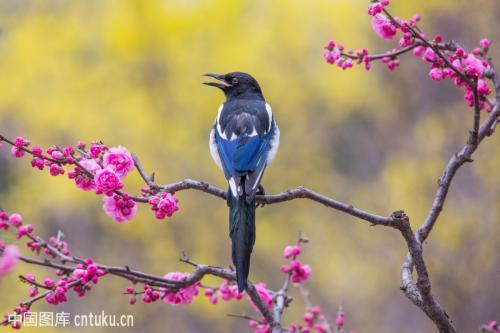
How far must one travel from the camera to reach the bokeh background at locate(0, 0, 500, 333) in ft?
25.5

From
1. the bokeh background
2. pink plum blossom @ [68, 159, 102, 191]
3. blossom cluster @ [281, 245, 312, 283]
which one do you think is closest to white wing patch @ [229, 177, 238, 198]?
blossom cluster @ [281, 245, 312, 283]

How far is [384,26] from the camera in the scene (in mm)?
2604

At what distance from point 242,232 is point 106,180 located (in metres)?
0.63

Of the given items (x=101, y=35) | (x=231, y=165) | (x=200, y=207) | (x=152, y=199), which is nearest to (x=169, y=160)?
(x=200, y=207)

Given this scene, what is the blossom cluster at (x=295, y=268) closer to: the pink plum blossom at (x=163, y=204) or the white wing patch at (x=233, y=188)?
the white wing patch at (x=233, y=188)

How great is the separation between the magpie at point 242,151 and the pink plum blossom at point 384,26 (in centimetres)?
76

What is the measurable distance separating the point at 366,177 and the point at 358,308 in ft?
5.41

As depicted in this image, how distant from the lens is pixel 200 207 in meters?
8.53

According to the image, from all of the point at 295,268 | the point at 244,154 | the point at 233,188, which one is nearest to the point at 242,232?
the point at 233,188

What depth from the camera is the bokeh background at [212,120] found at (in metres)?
7.77

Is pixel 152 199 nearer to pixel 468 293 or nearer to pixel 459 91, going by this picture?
pixel 468 293

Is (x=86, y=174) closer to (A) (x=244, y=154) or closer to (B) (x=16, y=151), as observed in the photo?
(B) (x=16, y=151)

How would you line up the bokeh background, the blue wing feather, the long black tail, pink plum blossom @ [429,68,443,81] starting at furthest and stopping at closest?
the bokeh background, the blue wing feather, pink plum blossom @ [429,68,443,81], the long black tail

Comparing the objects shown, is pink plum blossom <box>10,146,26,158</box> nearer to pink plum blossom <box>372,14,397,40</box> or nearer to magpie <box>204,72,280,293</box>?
magpie <box>204,72,280,293</box>
